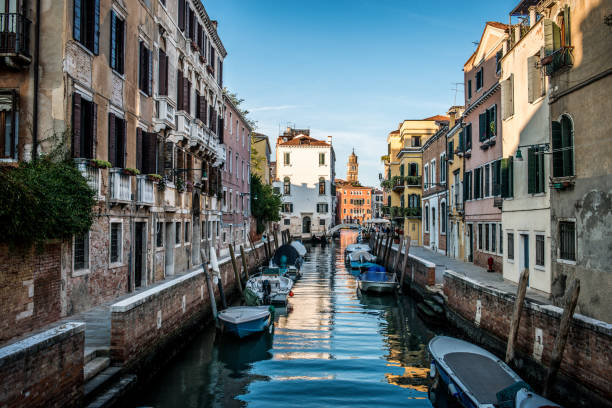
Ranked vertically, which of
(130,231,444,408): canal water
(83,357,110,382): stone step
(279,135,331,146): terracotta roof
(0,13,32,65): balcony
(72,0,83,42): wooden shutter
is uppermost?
(279,135,331,146): terracotta roof

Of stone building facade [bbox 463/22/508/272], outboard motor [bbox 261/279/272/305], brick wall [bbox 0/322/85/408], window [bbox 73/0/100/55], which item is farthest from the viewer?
stone building facade [bbox 463/22/508/272]

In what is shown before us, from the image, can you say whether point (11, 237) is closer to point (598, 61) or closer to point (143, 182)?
point (143, 182)

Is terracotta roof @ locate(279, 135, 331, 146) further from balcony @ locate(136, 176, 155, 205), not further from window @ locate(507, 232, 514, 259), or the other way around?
balcony @ locate(136, 176, 155, 205)

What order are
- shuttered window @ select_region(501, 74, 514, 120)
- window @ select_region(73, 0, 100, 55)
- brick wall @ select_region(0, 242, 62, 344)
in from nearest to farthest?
brick wall @ select_region(0, 242, 62, 344)
window @ select_region(73, 0, 100, 55)
shuttered window @ select_region(501, 74, 514, 120)

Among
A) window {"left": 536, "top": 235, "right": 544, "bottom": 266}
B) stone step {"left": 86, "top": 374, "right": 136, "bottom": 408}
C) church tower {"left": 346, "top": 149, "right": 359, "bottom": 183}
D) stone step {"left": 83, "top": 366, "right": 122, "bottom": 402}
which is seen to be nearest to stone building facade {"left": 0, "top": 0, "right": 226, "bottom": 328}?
stone step {"left": 83, "top": 366, "right": 122, "bottom": 402}

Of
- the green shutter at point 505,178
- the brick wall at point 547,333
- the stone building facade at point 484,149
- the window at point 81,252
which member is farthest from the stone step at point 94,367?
the stone building facade at point 484,149

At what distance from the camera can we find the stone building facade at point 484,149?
61.3 feet

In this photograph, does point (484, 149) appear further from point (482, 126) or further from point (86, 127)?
point (86, 127)

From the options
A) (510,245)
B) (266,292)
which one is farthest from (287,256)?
(510,245)

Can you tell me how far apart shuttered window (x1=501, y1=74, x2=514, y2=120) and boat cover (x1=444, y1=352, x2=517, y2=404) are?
Answer: 9222mm

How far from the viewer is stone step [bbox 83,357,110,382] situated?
7512mm

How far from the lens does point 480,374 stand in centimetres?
830

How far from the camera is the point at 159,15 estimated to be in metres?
16.2

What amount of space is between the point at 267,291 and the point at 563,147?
35.0ft
